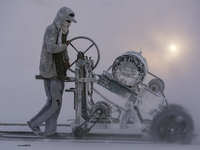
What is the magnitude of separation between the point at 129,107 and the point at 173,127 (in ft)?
Answer: 1.57

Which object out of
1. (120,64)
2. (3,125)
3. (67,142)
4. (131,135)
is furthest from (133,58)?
(3,125)

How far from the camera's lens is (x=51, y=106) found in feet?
9.41

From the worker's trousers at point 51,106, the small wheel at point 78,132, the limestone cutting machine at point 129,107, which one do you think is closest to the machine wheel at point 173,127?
the limestone cutting machine at point 129,107

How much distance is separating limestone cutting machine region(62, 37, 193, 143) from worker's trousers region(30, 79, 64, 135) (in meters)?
0.17

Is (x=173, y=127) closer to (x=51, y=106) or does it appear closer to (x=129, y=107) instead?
(x=129, y=107)

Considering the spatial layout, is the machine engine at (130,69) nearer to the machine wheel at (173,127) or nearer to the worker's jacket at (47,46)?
the machine wheel at (173,127)

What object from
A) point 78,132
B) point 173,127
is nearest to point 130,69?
point 173,127

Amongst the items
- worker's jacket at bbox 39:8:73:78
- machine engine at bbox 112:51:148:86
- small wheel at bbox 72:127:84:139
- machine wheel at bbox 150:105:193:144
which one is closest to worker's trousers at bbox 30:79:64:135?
worker's jacket at bbox 39:8:73:78

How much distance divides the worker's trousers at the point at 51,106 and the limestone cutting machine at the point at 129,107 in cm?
17

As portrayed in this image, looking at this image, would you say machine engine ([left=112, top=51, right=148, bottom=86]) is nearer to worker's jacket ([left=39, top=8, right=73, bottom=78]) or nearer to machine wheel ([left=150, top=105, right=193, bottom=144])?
machine wheel ([left=150, top=105, right=193, bottom=144])

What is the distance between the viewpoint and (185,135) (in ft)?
8.66

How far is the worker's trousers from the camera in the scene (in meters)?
2.85

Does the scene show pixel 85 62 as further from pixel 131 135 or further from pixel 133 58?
pixel 131 135

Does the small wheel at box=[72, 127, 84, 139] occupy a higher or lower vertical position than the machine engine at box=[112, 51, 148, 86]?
lower
